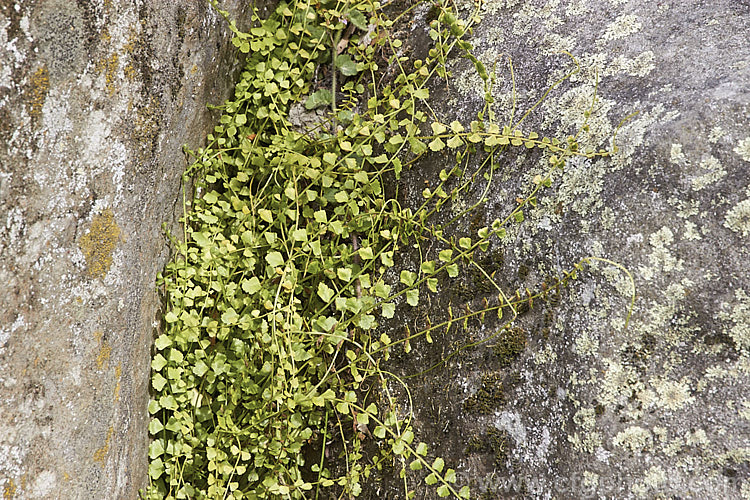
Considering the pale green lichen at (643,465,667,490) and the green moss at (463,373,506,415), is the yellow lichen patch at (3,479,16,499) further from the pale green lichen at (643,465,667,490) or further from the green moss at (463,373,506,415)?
the pale green lichen at (643,465,667,490)

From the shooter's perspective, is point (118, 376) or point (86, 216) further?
point (118, 376)

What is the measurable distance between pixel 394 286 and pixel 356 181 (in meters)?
0.35

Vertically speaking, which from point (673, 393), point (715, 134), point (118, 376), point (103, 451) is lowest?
point (673, 393)

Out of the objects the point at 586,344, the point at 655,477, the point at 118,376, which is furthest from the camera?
the point at 118,376

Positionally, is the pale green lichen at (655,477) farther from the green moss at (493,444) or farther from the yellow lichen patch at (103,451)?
the yellow lichen patch at (103,451)

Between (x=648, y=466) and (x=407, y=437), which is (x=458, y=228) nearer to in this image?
(x=407, y=437)

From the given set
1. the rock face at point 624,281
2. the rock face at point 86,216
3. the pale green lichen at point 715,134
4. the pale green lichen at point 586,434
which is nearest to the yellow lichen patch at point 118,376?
the rock face at point 86,216

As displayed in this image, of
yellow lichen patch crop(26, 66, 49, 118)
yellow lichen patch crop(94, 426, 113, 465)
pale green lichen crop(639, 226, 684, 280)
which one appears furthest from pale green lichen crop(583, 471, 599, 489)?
yellow lichen patch crop(26, 66, 49, 118)

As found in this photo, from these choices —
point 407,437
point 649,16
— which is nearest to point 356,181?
point 407,437

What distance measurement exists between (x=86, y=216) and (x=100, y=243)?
0.29ft

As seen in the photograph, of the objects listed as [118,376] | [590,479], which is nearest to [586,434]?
[590,479]

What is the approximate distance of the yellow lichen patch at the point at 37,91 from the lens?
1205 millimetres

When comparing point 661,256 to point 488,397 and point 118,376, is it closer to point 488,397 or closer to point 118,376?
point 488,397

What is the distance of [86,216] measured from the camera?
1.39 m
